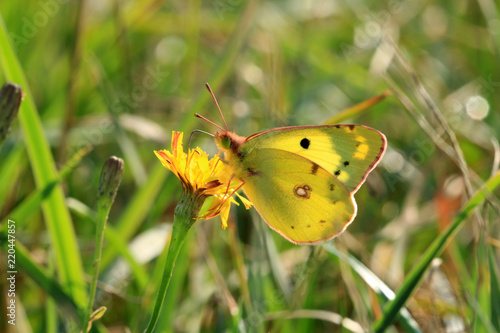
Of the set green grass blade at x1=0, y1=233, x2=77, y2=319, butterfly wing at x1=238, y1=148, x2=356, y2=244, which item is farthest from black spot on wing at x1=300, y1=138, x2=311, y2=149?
green grass blade at x1=0, y1=233, x2=77, y2=319

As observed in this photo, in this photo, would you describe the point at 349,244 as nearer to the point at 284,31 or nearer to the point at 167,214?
the point at 167,214

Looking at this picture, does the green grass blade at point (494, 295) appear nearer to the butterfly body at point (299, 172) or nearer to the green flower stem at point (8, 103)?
the butterfly body at point (299, 172)

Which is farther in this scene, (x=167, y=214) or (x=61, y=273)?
(x=167, y=214)

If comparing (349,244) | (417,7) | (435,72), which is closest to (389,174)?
(349,244)

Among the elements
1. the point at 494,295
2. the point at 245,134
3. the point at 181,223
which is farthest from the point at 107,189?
the point at 245,134

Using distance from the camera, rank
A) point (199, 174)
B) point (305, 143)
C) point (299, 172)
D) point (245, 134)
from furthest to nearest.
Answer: point (245, 134) → point (305, 143) → point (299, 172) → point (199, 174)

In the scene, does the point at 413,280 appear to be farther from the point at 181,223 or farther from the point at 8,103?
the point at 8,103

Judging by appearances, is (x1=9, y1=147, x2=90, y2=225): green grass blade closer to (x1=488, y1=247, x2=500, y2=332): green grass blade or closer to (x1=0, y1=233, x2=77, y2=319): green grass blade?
(x1=0, y1=233, x2=77, y2=319): green grass blade
